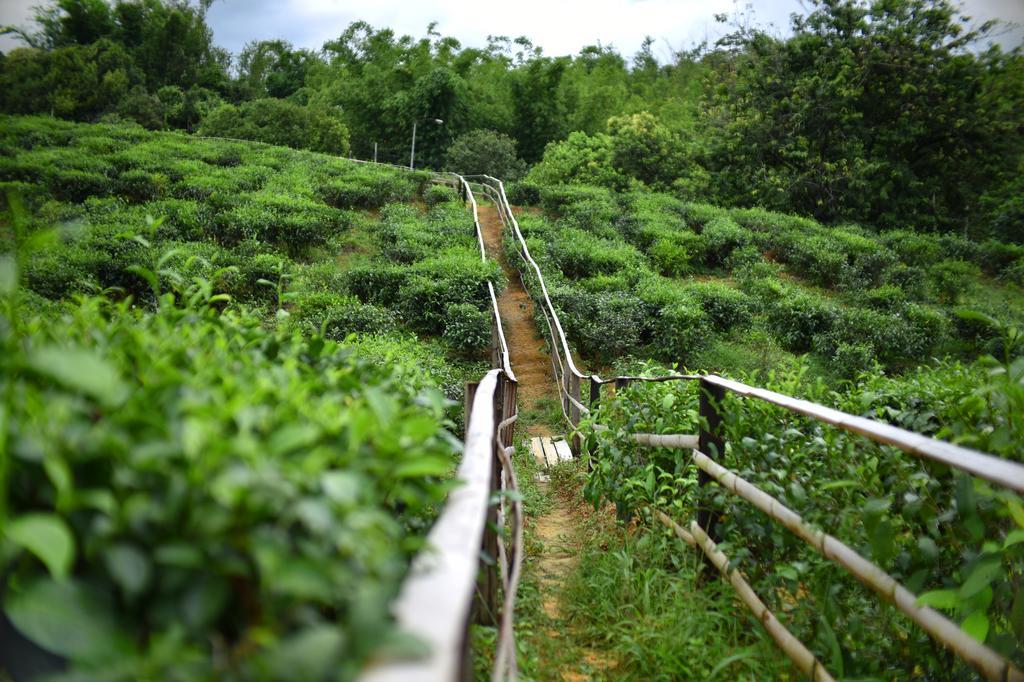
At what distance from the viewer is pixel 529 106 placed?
39938 millimetres

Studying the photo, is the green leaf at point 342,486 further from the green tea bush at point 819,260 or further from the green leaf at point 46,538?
the green tea bush at point 819,260

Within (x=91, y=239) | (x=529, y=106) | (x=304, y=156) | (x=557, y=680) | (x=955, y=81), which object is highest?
(x=529, y=106)

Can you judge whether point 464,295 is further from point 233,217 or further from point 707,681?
point 707,681

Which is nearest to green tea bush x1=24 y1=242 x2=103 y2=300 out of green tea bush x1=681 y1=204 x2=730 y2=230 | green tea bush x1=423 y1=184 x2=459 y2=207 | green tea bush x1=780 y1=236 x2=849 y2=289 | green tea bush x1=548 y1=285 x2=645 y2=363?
green tea bush x1=548 y1=285 x2=645 y2=363

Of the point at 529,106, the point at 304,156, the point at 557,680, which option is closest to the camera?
the point at 557,680

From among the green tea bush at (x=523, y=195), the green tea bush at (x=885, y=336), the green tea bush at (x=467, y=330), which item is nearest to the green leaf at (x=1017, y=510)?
the green tea bush at (x=467, y=330)

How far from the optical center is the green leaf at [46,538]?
66cm

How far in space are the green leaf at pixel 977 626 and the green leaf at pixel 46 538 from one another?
1.95 meters

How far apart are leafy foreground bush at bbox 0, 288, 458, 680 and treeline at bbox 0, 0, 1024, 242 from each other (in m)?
23.9

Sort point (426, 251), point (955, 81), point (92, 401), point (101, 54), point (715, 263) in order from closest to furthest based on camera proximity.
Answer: point (92, 401), point (426, 251), point (715, 263), point (955, 81), point (101, 54)

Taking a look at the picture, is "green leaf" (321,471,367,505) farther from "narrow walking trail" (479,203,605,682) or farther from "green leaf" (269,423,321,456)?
"narrow walking trail" (479,203,605,682)

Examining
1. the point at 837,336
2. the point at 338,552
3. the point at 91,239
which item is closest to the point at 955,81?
the point at 837,336

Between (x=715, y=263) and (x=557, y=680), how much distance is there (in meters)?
16.3

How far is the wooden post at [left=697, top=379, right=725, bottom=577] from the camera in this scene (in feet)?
9.12
